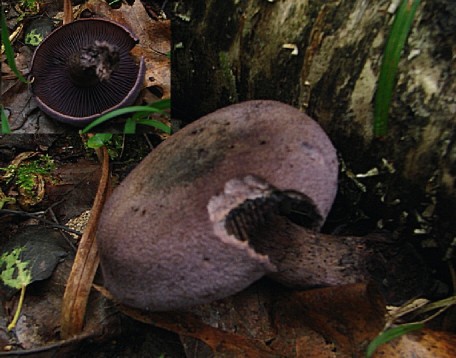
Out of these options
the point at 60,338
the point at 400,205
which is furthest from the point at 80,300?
the point at 400,205

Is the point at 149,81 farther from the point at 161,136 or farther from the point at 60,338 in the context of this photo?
the point at 60,338

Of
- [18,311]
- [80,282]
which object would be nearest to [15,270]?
[18,311]

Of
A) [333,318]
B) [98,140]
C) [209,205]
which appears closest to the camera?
[209,205]

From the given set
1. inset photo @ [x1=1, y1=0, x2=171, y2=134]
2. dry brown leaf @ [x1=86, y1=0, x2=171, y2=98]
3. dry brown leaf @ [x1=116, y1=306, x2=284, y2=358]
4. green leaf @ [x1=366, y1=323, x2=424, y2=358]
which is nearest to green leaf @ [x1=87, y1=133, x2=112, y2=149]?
inset photo @ [x1=1, y1=0, x2=171, y2=134]

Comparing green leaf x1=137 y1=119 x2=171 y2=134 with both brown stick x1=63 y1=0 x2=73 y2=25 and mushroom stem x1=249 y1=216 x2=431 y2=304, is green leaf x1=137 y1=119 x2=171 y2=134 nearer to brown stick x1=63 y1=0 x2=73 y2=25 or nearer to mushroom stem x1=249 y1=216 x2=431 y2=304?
mushroom stem x1=249 y1=216 x2=431 y2=304

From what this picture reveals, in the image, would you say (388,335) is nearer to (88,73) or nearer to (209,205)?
(209,205)
